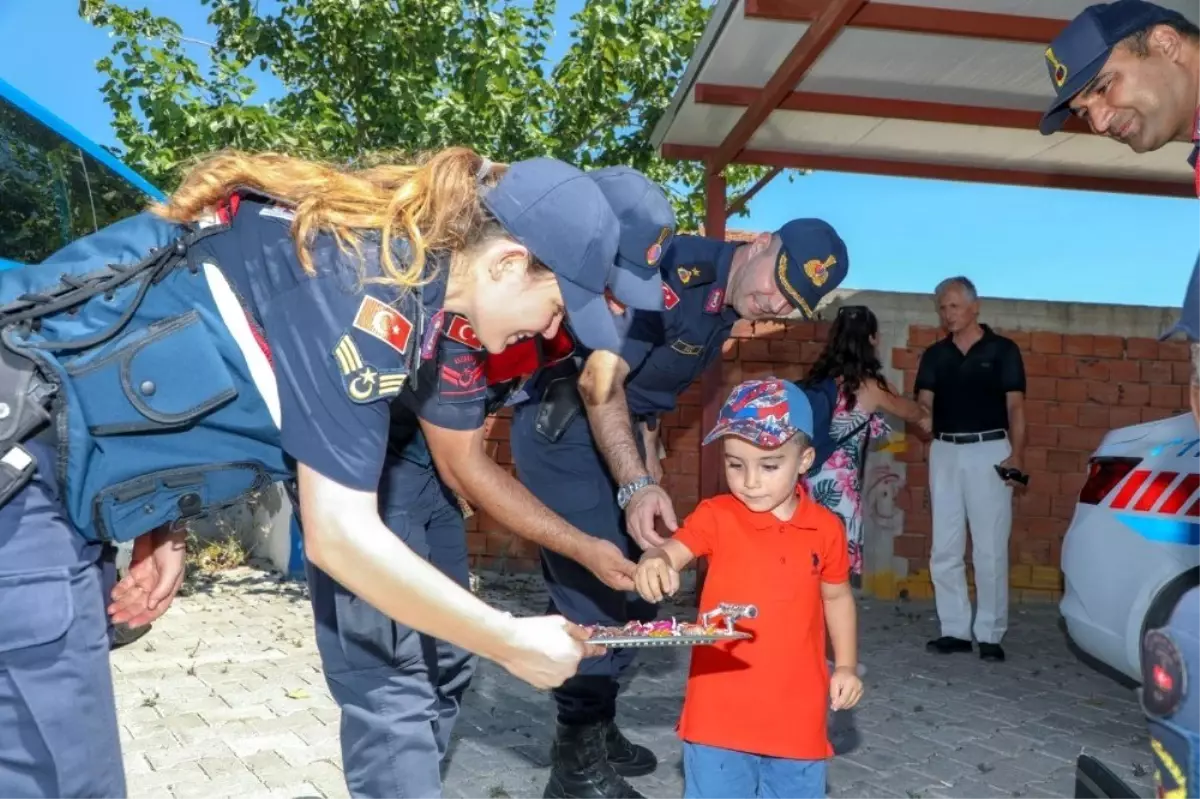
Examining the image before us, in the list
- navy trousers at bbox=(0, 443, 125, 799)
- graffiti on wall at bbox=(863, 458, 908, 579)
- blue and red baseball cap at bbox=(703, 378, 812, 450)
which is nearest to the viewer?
navy trousers at bbox=(0, 443, 125, 799)

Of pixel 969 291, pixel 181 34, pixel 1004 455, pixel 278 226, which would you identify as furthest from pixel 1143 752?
pixel 181 34

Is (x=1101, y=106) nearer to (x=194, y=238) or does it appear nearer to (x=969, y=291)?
(x=194, y=238)

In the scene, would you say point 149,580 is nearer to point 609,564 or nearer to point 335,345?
point 335,345

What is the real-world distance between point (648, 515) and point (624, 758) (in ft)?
4.41

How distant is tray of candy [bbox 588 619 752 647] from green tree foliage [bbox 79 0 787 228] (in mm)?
5083

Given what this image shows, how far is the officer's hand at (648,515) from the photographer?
3094mm

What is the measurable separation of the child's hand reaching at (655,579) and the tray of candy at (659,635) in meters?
0.30

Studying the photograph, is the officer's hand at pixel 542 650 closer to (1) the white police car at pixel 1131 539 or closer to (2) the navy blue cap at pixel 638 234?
(2) the navy blue cap at pixel 638 234

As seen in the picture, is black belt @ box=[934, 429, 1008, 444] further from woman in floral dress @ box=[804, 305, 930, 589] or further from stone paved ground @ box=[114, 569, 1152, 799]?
stone paved ground @ box=[114, 569, 1152, 799]

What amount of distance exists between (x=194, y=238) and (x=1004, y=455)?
5480 mm

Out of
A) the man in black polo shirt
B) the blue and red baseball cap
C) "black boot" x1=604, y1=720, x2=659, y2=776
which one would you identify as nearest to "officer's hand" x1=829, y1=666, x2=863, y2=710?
the blue and red baseball cap

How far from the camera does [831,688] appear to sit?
9.44 feet

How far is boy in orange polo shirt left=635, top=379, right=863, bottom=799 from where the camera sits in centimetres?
278

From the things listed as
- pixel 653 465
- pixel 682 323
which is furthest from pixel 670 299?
pixel 653 465
